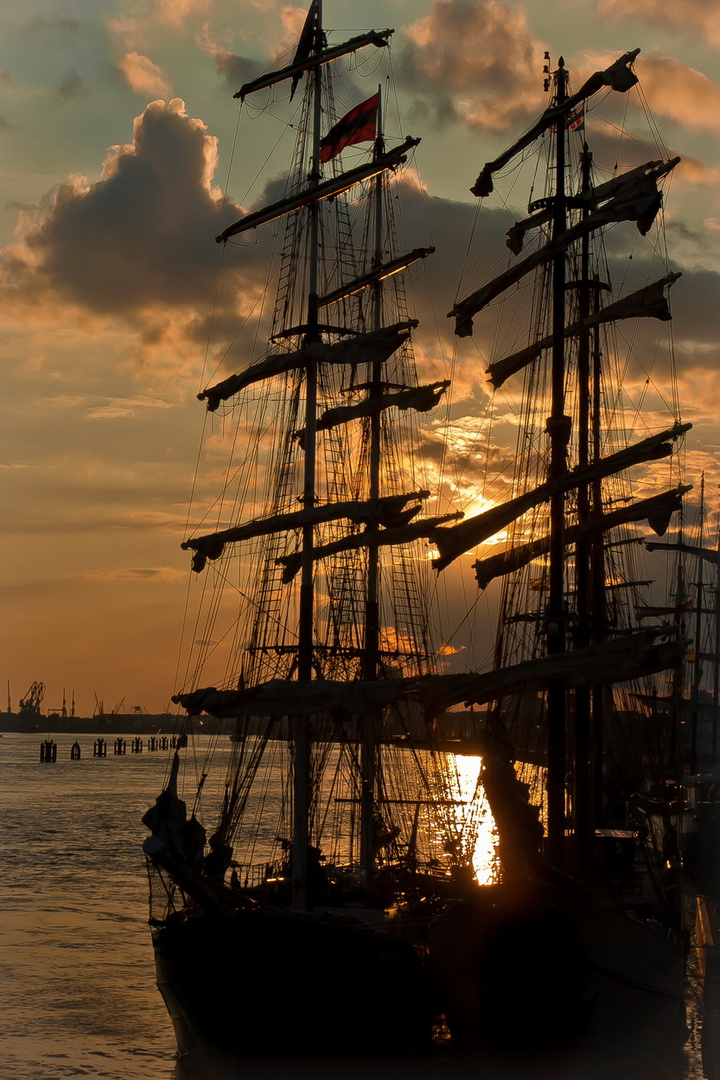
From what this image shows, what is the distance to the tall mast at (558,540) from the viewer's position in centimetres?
2872

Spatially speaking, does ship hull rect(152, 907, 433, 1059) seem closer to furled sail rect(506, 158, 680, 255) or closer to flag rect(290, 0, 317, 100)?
furled sail rect(506, 158, 680, 255)

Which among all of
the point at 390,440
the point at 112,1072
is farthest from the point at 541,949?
the point at 390,440

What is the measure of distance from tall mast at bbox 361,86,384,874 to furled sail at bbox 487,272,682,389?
5.76m

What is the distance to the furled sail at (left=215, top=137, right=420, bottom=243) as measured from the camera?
119 ft

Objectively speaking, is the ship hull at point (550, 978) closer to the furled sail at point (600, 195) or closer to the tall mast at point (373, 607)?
the tall mast at point (373, 607)

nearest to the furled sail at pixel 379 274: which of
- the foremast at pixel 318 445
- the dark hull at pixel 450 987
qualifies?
the foremast at pixel 318 445

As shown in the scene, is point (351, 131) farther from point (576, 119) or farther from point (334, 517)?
point (334, 517)

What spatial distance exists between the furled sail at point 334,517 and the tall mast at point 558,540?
4.94 m

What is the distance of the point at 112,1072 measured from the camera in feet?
102

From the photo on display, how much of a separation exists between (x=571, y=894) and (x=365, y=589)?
639 inches

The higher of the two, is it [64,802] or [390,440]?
[390,440]

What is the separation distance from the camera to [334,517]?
1329 inches

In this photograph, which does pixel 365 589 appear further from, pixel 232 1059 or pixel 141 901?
pixel 141 901

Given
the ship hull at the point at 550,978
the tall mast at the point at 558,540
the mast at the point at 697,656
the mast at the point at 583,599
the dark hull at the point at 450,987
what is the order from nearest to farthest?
1. the ship hull at the point at 550,978
2. the dark hull at the point at 450,987
3. the tall mast at the point at 558,540
4. the mast at the point at 583,599
5. the mast at the point at 697,656
